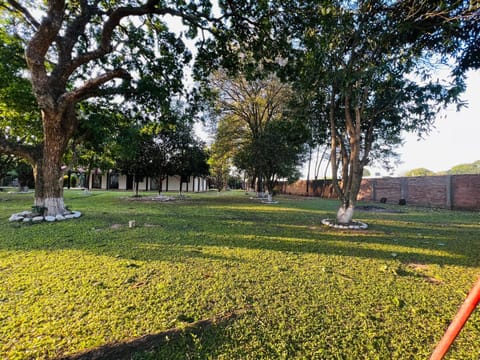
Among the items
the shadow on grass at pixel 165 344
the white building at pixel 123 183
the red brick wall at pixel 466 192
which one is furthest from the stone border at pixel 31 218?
the white building at pixel 123 183

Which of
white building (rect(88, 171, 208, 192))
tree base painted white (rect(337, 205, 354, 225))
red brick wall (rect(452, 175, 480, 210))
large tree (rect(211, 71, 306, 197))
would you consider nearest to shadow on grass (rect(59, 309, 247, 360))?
tree base painted white (rect(337, 205, 354, 225))

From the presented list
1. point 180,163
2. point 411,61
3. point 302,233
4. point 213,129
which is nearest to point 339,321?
point 302,233

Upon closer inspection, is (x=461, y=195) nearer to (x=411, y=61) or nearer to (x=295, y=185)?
(x=411, y=61)

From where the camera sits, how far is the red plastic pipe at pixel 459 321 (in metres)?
0.87

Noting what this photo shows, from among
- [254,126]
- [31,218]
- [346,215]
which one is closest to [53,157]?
[31,218]

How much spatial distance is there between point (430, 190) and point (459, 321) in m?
16.1

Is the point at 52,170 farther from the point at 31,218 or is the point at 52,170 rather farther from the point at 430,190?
the point at 430,190

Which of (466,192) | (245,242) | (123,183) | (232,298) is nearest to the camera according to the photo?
(232,298)

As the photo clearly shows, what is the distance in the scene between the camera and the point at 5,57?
22.7ft

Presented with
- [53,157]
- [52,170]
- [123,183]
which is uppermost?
[53,157]

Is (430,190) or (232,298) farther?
(430,190)

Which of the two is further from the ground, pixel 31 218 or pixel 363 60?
pixel 363 60

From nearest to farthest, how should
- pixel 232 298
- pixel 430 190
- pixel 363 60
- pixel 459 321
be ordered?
pixel 459 321
pixel 232 298
pixel 363 60
pixel 430 190

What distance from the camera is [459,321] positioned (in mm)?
913
